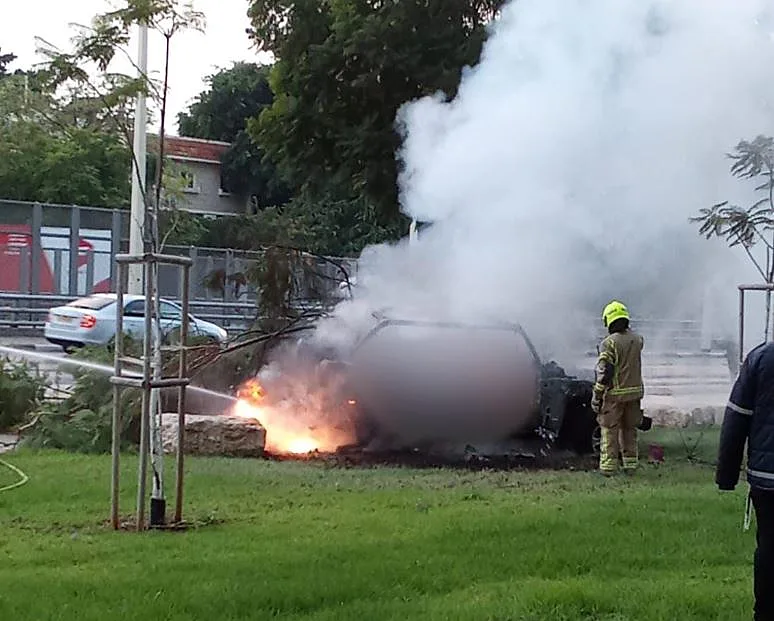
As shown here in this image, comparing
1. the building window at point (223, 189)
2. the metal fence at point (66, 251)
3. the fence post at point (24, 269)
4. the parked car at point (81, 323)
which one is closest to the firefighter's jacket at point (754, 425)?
the parked car at point (81, 323)

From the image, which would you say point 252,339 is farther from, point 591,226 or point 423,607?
point 423,607

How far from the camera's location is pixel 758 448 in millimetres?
5477

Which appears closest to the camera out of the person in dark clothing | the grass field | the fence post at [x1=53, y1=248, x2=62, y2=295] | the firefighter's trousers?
the person in dark clothing

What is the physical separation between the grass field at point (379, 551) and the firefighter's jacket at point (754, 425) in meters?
0.79

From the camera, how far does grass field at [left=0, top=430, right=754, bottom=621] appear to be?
5.79 m

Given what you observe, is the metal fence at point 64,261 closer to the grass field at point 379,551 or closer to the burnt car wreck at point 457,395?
the burnt car wreck at point 457,395

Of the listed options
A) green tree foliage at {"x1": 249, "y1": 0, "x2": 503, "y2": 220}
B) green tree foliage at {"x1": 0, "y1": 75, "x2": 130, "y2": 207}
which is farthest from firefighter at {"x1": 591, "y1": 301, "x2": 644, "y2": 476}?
green tree foliage at {"x1": 0, "y1": 75, "x2": 130, "y2": 207}

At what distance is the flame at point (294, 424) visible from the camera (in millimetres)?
12375

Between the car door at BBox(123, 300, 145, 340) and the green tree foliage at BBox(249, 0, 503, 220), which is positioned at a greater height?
the green tree foliage at BBox(249, 0, 503, 220)

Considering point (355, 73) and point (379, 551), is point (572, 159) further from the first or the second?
point (379, 551)

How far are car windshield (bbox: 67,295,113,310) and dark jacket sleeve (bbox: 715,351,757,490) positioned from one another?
1772 centimetres

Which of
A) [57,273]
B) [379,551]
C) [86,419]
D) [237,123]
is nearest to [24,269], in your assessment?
[57,273]

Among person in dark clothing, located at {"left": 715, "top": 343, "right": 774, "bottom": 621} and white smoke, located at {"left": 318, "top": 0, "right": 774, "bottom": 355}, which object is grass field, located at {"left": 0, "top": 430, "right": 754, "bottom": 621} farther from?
white smoke, located at {"left": 318, "top": 0, "right": 774, "bottom": 355}

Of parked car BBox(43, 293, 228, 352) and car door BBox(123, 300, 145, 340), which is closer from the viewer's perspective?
car door BBox(123, 300, 145, 340)
